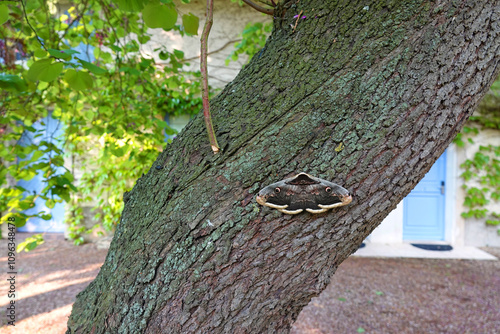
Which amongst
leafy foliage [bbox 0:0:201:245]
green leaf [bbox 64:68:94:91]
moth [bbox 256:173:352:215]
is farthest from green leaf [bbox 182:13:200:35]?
moth [bbox 256:173:352:215]

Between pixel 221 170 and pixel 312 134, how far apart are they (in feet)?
1.06

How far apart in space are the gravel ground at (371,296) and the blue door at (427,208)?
1.07m

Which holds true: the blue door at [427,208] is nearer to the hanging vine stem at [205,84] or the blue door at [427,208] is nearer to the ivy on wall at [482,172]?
the ivy on wall at [482,172]

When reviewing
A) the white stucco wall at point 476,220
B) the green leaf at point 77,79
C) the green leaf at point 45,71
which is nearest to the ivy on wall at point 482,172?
the white stucco wall at point 476,220

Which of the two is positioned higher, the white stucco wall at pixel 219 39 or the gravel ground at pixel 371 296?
the white stucco wall at pixel 219 39

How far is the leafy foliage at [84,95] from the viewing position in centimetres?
138

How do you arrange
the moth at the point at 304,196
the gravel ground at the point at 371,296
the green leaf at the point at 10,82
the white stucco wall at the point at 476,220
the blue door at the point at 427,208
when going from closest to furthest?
the moth at the point at 304,196
the green leaf at the point at 10,82
the gravel ground at the point at 371,296
the white stucco wall at the point at 476,220
the blue door at the point at 427,208

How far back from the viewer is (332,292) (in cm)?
456

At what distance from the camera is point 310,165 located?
948mm

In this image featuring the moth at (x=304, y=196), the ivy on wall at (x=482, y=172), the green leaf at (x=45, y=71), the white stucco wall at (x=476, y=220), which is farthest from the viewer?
the white stucco wall at (x=476, y=220)

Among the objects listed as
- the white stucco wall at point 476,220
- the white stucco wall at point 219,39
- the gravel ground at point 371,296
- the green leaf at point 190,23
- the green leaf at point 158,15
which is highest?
the white stucco wall at point 219,39

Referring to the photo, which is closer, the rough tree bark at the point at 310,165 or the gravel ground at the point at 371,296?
the rough tree bark at the point at 310,165

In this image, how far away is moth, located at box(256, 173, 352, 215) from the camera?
0.90 meters

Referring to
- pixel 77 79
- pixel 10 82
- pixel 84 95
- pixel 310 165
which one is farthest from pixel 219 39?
pixel 310 165
